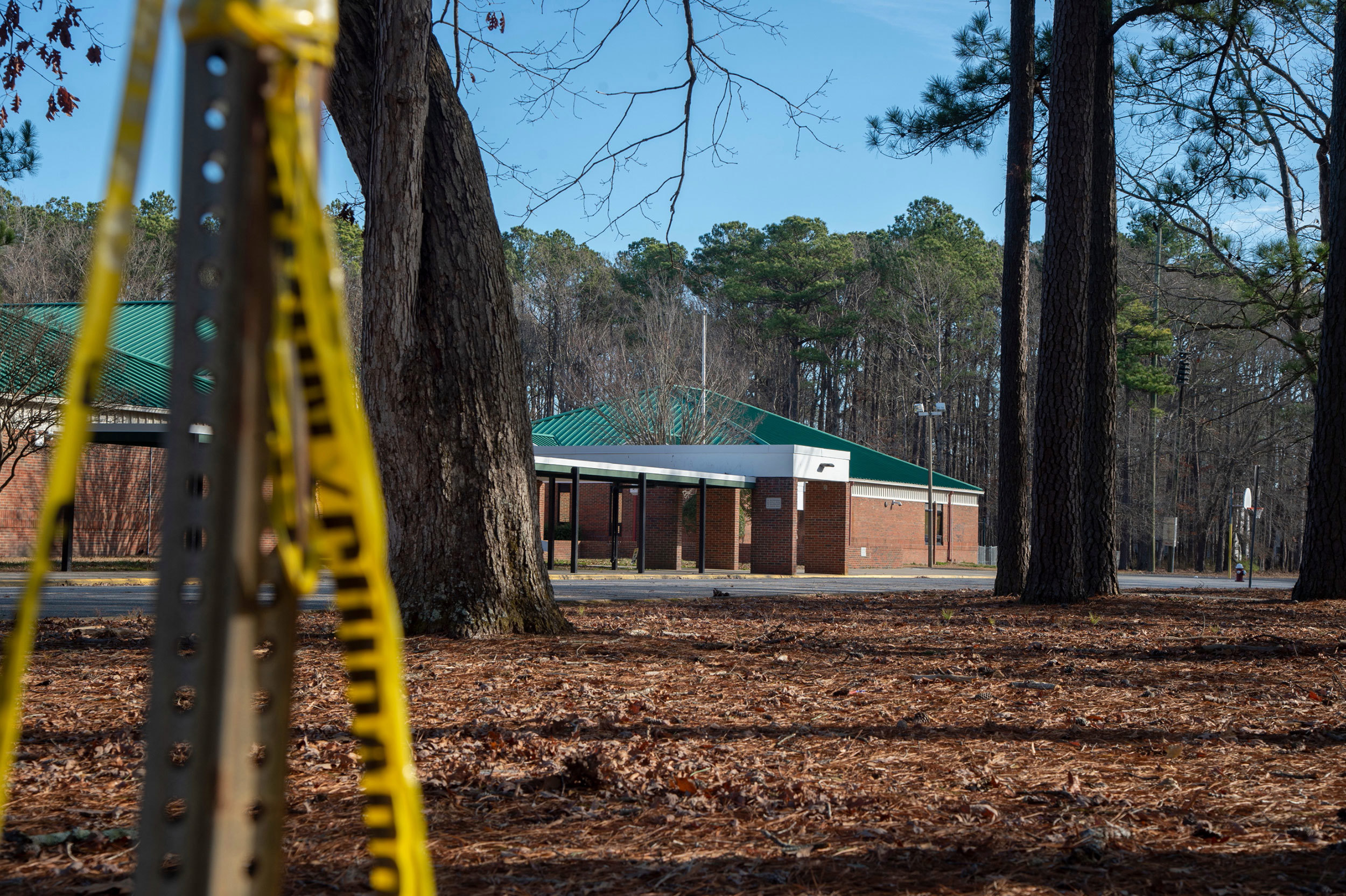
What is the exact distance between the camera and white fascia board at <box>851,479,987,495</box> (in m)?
41.0

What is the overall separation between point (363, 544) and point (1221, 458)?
65205mm

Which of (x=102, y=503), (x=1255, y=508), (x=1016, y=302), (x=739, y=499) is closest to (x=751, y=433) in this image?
(x=739, y=499)

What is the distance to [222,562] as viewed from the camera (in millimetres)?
1119

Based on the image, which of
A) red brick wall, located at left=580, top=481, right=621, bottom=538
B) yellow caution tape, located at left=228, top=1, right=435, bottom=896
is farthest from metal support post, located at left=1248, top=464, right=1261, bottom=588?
yellow caution tape, located at left=228, top=1, right=435, bottom=896

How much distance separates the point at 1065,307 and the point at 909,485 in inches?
1219

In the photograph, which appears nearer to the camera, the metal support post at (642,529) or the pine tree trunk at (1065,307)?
the pine tree trunk at (1065,307)

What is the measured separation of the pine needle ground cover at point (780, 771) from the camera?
3074 millimetres

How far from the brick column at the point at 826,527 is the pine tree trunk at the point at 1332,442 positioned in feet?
70.0

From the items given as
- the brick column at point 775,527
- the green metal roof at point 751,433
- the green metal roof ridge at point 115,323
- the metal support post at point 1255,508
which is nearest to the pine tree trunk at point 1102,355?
the brick column at point 775,527

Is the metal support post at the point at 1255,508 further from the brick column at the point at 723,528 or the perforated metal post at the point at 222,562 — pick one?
the perforated metal post at the point at 222,562

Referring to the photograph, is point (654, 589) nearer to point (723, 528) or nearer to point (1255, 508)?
point (723, 528)

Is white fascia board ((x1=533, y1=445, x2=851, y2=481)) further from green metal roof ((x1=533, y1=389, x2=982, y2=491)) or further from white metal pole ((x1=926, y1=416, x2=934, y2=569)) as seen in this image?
white metal pole ((x1=926, y1=416, x2=934, y2=569))

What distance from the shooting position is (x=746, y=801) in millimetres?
3766

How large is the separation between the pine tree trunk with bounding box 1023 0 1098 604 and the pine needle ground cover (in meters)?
5.46
